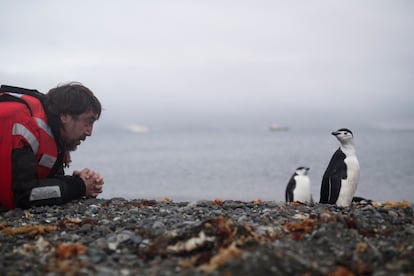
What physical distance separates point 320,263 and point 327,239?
0.40 m

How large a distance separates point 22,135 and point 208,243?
88.4 inches

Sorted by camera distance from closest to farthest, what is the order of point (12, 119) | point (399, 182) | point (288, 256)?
1. point (288, 256)
2. point (12, 119)
3. point (399, 182)

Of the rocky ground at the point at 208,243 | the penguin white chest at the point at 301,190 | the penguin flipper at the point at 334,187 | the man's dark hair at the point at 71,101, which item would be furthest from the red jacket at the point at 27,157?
the penguin white chest at the point at 301,190

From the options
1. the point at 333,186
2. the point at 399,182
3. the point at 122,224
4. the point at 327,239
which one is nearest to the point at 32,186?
the point at 122,224

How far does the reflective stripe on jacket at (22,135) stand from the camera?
4.61 metres

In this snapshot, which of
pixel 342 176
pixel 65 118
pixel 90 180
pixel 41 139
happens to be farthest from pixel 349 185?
pixel 41 139

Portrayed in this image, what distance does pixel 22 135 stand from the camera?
4.64m

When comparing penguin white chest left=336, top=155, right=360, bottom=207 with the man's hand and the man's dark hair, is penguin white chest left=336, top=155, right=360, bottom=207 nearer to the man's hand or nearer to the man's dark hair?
the man's hand

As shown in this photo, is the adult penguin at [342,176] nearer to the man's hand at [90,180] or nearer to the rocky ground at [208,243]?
the rocky ground at [208,243]

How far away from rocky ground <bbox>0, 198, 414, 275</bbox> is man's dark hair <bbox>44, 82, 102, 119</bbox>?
3.21 feet

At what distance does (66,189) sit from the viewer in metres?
5.05

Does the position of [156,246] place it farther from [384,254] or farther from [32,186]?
[32,186]

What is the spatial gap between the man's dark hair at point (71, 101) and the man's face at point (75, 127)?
0.05 meters

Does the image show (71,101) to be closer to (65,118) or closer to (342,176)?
(65,118)
